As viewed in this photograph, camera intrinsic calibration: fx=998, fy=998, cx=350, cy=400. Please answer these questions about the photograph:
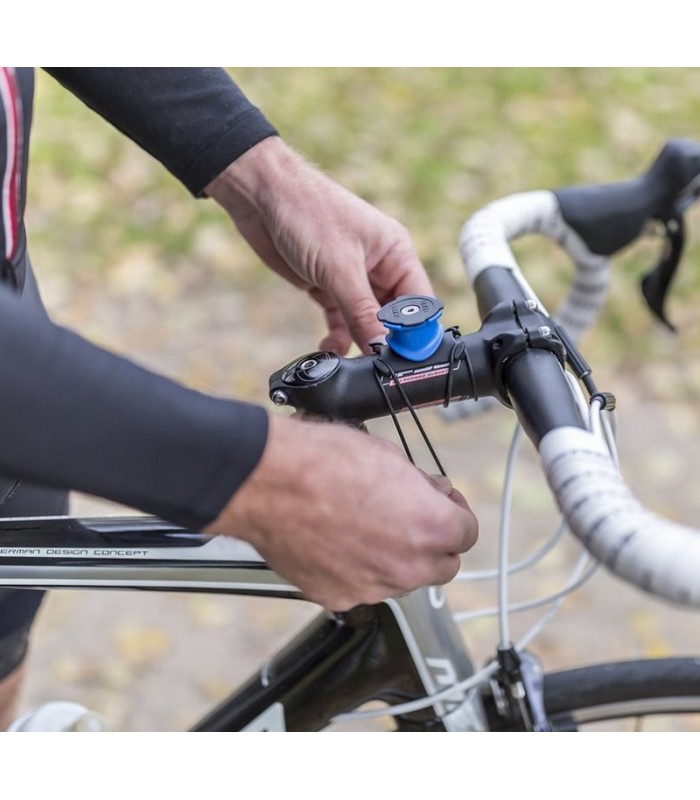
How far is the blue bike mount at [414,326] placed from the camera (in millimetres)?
846

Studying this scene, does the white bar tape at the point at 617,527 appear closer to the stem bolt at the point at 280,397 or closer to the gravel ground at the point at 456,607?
the stem bolt at the point at 280,397

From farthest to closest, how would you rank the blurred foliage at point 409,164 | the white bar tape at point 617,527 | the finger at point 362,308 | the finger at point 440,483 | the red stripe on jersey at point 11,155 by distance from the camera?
the blurred foliage at point 409,164
the finger at point 362,308
the red stripe on jersey at point 11,155
the finger at point 440,483
the white bar tape at point 617,527

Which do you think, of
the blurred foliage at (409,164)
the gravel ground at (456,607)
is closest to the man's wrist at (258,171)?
the gravel ground at (456,607)

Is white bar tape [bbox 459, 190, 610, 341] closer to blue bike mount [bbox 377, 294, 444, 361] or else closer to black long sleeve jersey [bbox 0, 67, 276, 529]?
blue bike mount [bbox 377, 294, 444, 361]

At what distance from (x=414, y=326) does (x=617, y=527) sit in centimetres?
27

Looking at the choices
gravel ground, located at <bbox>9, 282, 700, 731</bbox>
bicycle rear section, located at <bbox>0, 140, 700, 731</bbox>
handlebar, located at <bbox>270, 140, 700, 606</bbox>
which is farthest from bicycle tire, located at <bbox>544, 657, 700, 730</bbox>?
gravel ground, located at <bbox>9, 282, 700, 731</bbox>

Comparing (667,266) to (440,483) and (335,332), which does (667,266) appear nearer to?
(335,332)

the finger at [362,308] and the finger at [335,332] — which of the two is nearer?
the finger at [362,308]

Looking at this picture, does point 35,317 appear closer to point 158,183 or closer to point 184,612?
point 184,612

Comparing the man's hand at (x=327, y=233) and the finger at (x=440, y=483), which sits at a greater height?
the man's hand at (x=327, y=233)

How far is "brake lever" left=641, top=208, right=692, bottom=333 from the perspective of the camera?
1.14 metres

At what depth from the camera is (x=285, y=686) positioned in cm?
109

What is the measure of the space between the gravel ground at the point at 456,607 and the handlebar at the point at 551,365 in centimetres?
104

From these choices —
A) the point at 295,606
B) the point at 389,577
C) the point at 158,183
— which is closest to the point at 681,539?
the point at 389,577
